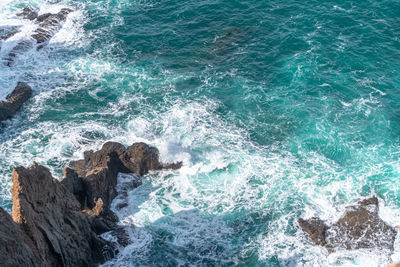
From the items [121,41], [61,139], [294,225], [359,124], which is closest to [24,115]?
[61,139]

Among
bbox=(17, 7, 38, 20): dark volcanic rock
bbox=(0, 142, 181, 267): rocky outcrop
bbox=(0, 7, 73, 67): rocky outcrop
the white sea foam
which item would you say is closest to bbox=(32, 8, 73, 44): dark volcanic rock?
bbox=(0, 7, 73, 67): rocky outcrop

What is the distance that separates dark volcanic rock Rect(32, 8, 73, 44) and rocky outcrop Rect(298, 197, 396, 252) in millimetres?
53394

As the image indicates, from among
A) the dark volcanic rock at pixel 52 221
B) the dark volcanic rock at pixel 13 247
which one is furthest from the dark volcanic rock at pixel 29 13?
Result: the dark volcanic rock at pixel 13 247

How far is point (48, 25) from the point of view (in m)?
70.5

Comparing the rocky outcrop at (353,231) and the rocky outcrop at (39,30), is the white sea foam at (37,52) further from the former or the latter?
the rocky outcrop at (353,231)

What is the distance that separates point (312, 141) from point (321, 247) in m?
15.4

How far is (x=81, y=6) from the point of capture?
250 ft

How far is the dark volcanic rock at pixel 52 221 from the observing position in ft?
99.9

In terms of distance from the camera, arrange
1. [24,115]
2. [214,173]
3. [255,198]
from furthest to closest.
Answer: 1. [24,115]
2. [214,173]
3. [255,198]

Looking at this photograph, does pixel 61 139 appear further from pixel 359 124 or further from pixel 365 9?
pixel 365 9

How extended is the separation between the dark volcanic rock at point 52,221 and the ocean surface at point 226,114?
3.54 meters

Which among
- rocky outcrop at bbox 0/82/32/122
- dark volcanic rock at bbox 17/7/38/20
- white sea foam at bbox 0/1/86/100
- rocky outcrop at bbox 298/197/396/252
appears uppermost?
dark volcanic rock at bbox 17/7/38/20

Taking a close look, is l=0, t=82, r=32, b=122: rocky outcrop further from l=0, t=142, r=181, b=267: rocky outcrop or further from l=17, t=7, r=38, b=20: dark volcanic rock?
l=17, t=7, r=38, b=20: dark volcanic rock

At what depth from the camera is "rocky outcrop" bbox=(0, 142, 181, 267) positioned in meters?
28.8
